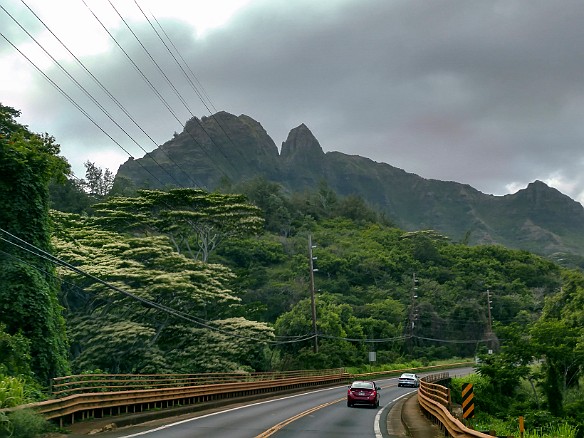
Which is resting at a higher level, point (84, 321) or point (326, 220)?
point (326, 220)

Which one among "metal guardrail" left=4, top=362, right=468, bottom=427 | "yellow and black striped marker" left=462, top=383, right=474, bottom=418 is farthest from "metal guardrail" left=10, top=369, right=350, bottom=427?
"yellow and black striped marker" left=462, top=383, right=474, bottom=418

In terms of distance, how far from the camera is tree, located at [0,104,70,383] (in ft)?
92.1

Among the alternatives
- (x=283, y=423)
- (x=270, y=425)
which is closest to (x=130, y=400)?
(x=270, y=425)

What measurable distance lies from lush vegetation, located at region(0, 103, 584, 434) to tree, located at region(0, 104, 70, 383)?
60 millimetres

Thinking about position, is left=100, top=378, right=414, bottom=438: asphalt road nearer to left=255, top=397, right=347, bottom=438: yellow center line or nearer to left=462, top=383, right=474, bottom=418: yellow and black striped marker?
left=255, top=397, right=347, bottom=438: yellow center line

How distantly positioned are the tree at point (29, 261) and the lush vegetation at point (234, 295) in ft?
0.20

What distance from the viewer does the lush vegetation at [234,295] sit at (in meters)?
29.4

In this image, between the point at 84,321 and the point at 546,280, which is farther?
the point at 546,280

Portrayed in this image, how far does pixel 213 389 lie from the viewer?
33.0 meters

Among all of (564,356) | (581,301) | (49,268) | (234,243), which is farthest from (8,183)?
(234,243)

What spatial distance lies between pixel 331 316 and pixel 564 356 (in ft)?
120

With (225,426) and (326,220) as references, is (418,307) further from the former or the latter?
(225,426)

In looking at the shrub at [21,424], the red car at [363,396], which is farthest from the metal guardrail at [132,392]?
the red car at [363,396]

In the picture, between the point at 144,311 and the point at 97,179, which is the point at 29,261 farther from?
the point at 97,179
